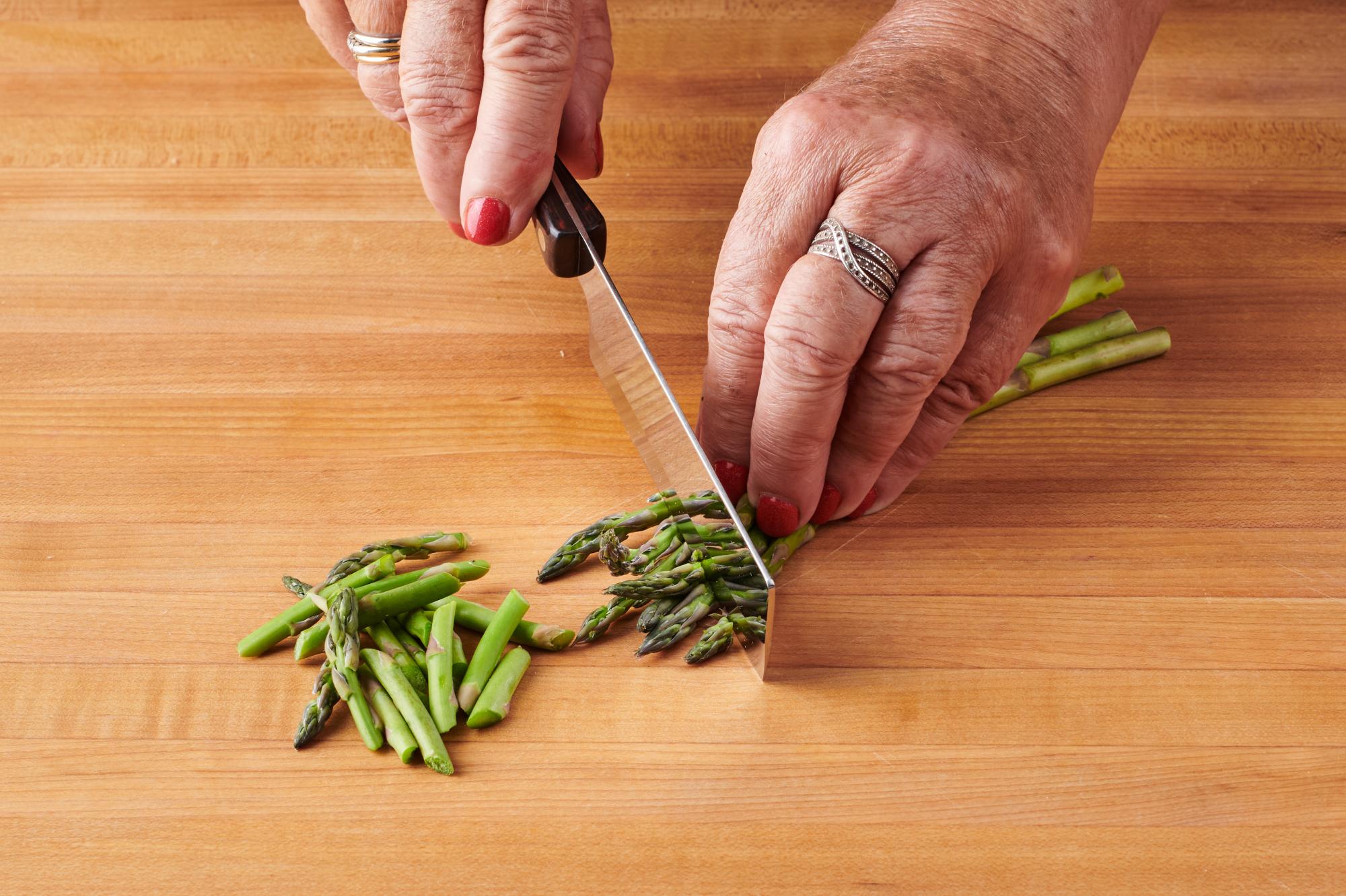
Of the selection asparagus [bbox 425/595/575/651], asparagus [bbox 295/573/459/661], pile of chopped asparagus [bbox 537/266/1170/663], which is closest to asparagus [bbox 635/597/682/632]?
pile of chopped asparagus [bbox 537/266/1170/663]

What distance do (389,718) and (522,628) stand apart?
257 mm

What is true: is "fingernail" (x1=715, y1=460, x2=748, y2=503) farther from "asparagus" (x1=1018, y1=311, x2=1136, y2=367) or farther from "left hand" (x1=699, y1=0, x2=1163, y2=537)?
"asparagus" (x1=1018, y1=311, x2=1136, y2=367)

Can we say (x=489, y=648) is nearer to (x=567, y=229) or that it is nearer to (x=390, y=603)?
(x=390, y=603)

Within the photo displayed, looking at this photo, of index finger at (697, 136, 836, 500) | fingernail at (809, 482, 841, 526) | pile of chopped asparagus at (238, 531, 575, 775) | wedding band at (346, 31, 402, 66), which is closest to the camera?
pile of chopped asparagus at (238, 531, 575, 775)

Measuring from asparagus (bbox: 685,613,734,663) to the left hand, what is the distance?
198mm

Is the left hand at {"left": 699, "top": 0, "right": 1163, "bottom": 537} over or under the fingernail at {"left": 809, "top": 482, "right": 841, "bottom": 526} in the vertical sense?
over

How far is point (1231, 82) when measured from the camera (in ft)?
10.0

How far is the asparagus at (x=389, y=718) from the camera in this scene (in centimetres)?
176

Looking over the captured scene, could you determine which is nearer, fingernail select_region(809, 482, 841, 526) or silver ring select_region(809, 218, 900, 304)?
silver ring select_region(809, 218, 900, 304)

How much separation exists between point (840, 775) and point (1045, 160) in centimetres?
111

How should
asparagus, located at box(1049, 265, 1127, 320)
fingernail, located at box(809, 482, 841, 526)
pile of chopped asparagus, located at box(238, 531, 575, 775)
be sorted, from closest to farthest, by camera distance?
pile of chopped asparagus, located at box(238, 531, 575, 775), fingernail, located at box(809, 482, 841, 526), asparagus, located at box(1049, 265, 1127, 320)

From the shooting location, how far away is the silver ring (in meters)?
1.83

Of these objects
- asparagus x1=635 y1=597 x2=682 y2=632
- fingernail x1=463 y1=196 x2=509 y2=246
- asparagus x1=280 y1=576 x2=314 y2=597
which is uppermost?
fingernail x1=463 y1=196 x2=509 y2=246

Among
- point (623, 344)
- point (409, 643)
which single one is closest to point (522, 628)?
point (409, 643)
